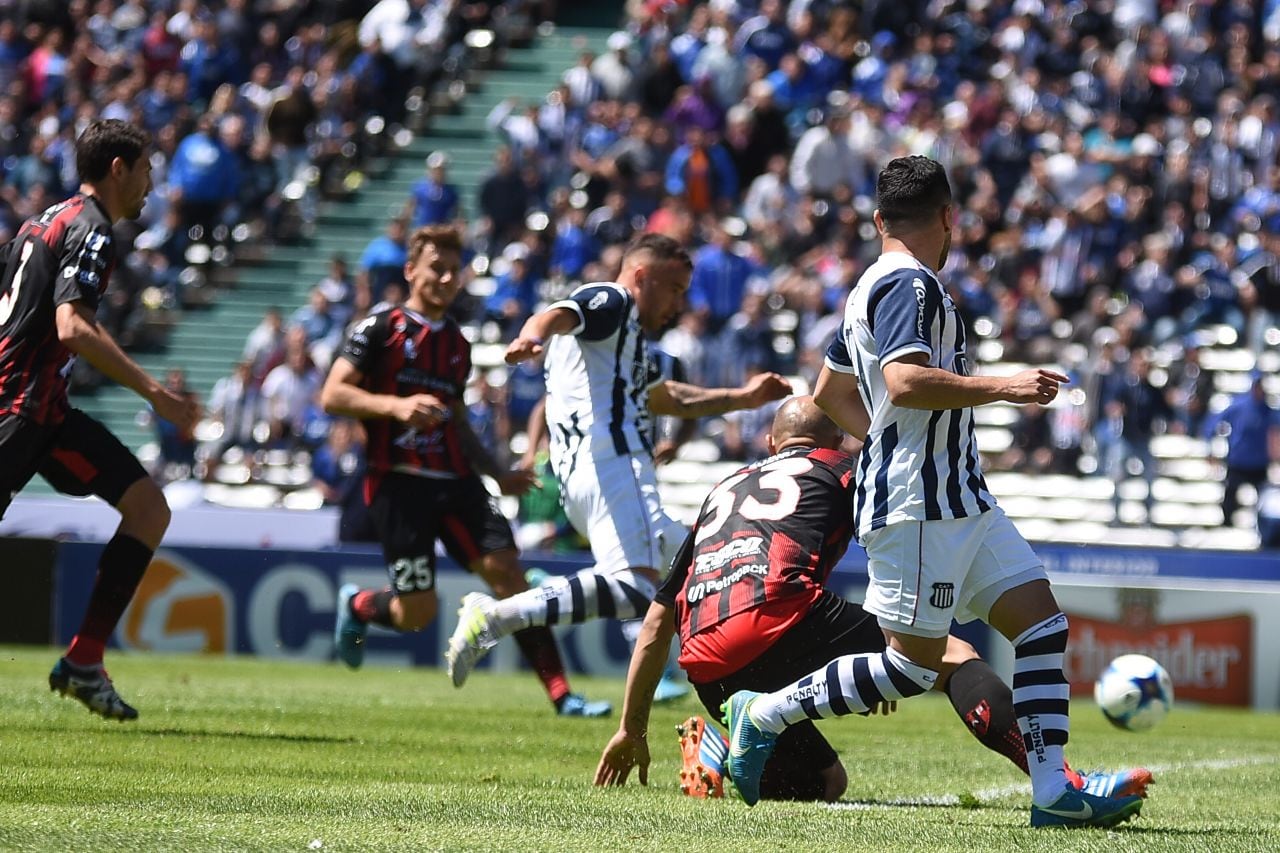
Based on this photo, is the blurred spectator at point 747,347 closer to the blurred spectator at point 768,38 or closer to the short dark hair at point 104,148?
the blurred spectator at point 768,38

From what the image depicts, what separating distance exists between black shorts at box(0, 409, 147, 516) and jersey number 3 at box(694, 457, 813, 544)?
2769mm

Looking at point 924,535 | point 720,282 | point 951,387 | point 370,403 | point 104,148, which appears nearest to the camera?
point 951,387

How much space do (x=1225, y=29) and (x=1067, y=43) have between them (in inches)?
67.7

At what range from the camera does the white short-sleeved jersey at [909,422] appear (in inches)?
232

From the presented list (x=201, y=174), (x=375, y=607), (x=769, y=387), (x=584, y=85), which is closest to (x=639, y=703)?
(x=769, y=387)

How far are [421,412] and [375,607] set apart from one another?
7.12ft

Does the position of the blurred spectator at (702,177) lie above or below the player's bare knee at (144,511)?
above

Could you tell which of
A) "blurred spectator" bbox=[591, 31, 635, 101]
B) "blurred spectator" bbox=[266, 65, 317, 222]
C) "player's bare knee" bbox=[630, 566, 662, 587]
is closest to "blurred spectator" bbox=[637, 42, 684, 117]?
"blurred spectator" bbox=[591, 31, 635, 101]

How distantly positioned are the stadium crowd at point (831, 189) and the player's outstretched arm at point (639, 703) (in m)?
12.2

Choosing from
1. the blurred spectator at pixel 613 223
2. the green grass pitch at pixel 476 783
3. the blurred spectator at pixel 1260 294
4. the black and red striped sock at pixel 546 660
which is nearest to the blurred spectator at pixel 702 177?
the blurred spectator at pixel 613 223

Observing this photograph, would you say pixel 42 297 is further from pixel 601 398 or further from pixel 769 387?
pixel 769 387

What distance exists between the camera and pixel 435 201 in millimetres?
23531

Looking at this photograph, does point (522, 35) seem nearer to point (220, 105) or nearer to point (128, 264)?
point (220, 105)

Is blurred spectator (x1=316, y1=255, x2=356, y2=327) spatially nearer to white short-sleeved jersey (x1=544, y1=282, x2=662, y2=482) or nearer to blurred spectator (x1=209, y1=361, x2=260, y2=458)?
blurred spectator (x1=209, y1=361, x2=260, y2=458)
